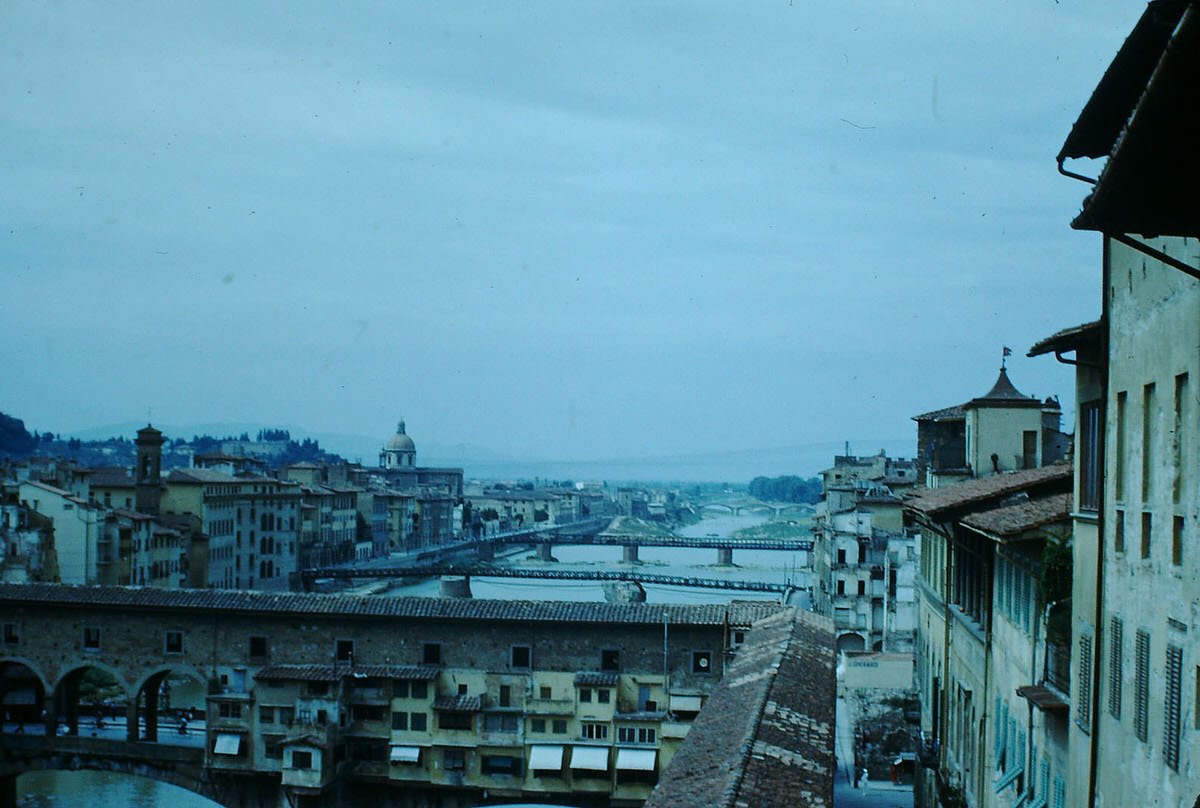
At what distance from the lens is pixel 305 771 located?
960 inches

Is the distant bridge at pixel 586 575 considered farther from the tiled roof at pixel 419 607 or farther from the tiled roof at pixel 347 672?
the tiled roof at pixel 347 672

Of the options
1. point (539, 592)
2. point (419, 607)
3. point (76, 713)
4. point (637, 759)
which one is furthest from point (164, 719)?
point (539, 592)

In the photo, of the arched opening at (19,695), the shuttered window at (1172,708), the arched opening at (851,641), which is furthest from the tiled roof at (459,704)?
the shuttered window at (1172,708)

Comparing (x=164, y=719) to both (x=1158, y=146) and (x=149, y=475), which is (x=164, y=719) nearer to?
(x=149, y=475)

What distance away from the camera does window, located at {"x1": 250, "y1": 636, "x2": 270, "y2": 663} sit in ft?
85.1

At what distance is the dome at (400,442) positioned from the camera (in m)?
135

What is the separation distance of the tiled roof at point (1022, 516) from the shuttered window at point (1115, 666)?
2029mm

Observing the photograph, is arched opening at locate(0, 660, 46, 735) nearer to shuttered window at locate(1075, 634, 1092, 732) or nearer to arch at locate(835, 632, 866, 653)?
arch at locate(835, 632, 866, 653)

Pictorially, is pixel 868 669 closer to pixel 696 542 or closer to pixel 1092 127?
pixel 1092 127

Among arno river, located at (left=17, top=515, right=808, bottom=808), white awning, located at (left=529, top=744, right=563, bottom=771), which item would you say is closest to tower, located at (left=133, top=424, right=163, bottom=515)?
arno river, located at (left=17, top=515, right=808, bottom=808)

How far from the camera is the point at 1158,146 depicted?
3.74 m

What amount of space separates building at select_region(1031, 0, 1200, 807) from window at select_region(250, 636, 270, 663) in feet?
67.9

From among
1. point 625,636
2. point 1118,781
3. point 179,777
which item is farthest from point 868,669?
point 1118,781

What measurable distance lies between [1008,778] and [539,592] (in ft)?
206
